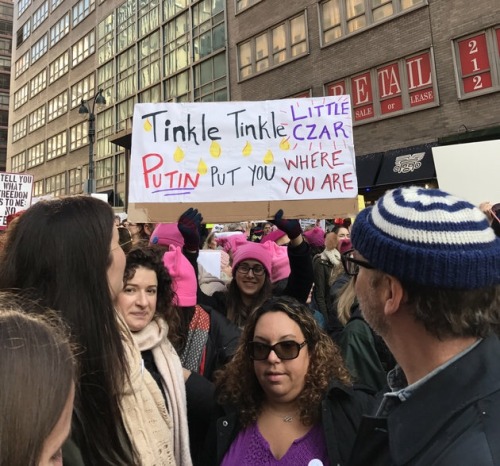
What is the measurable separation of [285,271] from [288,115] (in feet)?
4.49

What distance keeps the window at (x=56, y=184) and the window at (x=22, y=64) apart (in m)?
13.3

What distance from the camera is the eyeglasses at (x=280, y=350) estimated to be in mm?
2107

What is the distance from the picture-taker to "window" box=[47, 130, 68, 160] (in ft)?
116

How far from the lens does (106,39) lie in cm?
3148

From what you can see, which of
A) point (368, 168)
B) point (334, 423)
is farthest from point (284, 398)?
point (368, 168)

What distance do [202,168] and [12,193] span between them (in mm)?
7158

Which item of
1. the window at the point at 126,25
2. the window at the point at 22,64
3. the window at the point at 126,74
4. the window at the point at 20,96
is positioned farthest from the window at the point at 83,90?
the window at the point at 22,64

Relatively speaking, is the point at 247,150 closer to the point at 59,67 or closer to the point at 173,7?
the point at 173,7

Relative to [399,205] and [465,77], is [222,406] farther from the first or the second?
[465,77]

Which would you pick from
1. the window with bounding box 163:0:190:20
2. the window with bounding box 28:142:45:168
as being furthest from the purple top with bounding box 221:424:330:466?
the window with bounding box 28:142:45:168

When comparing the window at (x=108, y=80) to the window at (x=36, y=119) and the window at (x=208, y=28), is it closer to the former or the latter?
the window at (x=208, y=28)

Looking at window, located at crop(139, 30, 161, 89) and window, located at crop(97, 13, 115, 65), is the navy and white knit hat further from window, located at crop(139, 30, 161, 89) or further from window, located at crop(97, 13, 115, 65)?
window, located at crop(97, 13, 115, 65)

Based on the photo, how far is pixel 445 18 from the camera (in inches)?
555

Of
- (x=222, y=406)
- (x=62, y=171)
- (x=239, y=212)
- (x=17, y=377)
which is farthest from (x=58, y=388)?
(x=62, y=171)
